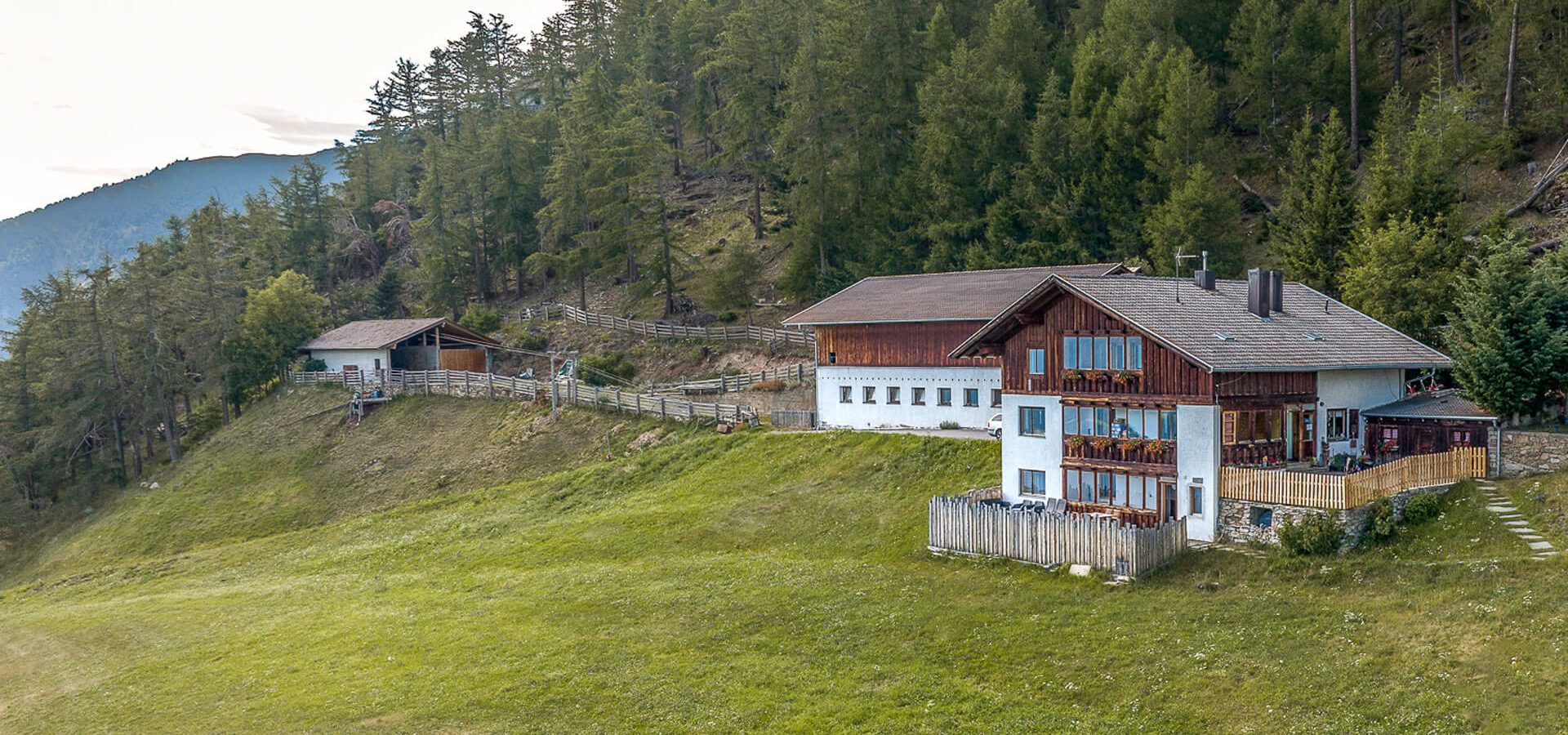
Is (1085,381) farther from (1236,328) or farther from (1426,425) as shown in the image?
(1426,425)

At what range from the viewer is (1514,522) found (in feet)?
86.9

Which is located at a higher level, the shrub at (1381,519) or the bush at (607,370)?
the bush at (607,370)

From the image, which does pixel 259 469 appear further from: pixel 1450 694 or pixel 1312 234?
pixel 1450 694

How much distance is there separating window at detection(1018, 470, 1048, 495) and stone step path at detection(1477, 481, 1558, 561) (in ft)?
37.9

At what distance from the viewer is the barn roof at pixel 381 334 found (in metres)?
75.9

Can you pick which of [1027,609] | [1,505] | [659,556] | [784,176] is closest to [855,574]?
[1027,609]

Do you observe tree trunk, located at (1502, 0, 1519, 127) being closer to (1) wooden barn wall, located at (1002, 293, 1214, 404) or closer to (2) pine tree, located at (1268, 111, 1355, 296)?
(2) pine tree, located at (1268, 111, 1355, 296)

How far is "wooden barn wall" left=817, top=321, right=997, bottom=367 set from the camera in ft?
157

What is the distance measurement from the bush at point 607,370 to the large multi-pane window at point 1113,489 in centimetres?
4202

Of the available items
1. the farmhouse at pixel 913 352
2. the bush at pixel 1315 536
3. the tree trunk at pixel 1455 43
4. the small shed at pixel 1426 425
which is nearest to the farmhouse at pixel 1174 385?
the small shed at pixel 1426 425

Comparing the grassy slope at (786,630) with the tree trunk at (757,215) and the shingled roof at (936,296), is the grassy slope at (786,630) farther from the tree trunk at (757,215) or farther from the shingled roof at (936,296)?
the tree trunk at (757,215)

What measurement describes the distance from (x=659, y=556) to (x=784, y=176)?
50098mm

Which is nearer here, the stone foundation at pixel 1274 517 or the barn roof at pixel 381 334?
the stone foundation at pixel 1274 517

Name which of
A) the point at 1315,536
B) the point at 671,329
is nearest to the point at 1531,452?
the point at 1315,536
